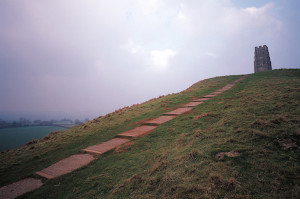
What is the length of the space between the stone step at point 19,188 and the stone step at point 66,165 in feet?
0.81

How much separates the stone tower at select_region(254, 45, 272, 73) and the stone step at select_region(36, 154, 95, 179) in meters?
51.8

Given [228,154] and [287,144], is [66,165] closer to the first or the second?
[228,154]

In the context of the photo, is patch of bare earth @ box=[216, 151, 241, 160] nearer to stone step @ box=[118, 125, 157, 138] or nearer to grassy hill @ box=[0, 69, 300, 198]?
grassy hill @ box=[0, 69, 300, 198]

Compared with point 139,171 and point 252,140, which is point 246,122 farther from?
point 139,171

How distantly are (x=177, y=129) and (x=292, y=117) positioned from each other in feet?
11.2

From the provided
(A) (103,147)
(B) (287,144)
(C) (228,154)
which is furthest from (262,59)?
(A) (103,147)

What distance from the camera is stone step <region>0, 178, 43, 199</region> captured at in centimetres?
348

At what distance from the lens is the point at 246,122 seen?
446cm

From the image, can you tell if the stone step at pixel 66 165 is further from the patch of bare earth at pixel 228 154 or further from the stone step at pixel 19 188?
the patch of bare earth at pixel 228 154

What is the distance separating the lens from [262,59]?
43125 millimetres

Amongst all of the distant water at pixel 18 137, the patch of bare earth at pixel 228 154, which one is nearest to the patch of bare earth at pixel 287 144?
the patch of bare earth at pixel 228 154

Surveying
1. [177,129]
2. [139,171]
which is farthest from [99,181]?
[177,129]

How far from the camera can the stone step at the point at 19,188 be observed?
3.48 m

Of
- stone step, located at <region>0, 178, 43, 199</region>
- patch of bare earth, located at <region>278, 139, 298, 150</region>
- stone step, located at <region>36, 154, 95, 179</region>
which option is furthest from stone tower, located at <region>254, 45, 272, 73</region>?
stone step, located at <region>0, 178, 43, 199</region>
